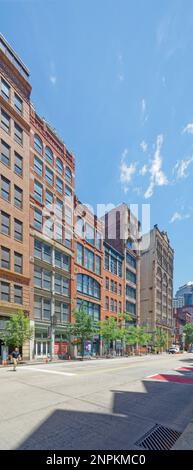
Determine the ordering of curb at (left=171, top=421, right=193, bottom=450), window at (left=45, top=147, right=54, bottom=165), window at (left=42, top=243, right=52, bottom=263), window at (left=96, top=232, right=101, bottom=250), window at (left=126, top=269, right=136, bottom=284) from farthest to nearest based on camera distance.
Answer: window at (left=126, top=269, right=136, bottom=284) < window at (left=96, top=232, right=101, bottom=250) < window at (left=45, top=147, right=54, bottom=165) < window at (left=42, top=243, right=52, bottom=263) < curb at (left=171, top=421, right=193, bottom=450)

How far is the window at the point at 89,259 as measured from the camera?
57588 mm

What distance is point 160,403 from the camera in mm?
12312

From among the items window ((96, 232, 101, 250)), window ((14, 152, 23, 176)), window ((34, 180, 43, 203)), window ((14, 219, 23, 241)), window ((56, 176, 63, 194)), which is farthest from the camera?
window ((96, 232, 101, 250))

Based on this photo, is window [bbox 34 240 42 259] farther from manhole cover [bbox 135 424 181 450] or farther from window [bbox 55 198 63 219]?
manhole cover [bbox 135 424 181 450]

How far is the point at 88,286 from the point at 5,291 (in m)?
23.1

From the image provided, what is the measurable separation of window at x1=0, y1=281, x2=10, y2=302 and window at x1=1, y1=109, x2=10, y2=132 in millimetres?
17679

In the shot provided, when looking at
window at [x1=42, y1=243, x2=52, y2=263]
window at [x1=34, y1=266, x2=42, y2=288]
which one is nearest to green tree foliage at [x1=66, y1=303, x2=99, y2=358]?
window at [x1=34, y1=266, x2=42, y2=288]

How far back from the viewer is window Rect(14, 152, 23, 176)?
40713 mm

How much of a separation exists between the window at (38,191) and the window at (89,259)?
51.1 ft

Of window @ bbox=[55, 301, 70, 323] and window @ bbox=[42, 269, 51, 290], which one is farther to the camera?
window @ bbox=[55, 301, 70, 323]

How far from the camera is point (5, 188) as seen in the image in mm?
38250

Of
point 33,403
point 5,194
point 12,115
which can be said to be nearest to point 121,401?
point 33,403

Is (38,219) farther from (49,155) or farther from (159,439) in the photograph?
(159,439)

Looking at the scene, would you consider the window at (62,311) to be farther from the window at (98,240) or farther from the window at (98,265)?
the window at (98,240)
